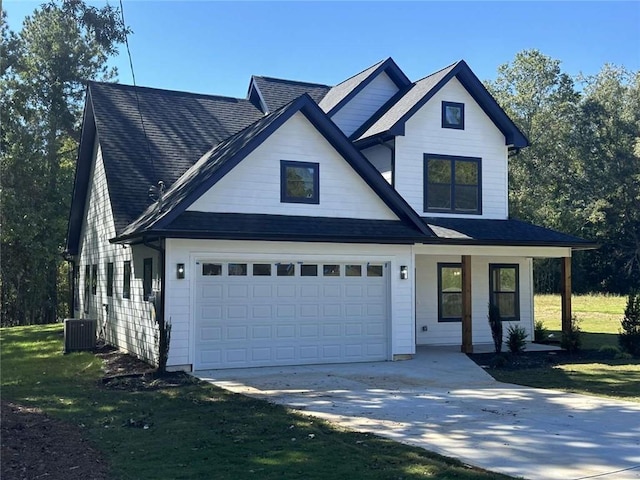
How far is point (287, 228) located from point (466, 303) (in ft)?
18.1

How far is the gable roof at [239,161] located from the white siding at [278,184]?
0.70 ft

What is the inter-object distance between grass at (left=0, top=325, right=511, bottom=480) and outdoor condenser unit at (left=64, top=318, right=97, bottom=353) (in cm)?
454

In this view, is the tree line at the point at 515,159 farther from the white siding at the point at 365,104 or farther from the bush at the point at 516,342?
the bush at the point at 516,342

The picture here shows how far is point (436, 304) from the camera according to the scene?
1848 cm

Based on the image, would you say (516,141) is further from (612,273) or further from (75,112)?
(612,273)

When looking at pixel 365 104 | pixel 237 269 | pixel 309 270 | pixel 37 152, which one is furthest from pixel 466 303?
pixel 37 152

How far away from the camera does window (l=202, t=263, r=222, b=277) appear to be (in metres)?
13.3

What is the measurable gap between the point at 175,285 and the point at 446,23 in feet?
27.6

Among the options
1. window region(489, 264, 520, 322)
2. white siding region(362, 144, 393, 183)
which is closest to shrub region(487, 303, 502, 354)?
window region(489, 264, 520, 322)

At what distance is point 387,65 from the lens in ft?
66.5

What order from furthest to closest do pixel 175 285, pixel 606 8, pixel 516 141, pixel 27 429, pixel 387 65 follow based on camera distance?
pixel 387 65 < pixel 516 141 < pixel 606 8 < pixel 175 285 < pixel 27 429

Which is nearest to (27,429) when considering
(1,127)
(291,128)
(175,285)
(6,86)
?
(175,285)

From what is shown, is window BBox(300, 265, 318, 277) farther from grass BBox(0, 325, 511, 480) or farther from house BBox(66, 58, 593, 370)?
grass BBox(0, 325, 511, 480)

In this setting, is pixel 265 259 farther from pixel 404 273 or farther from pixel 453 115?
pixel 453 115
